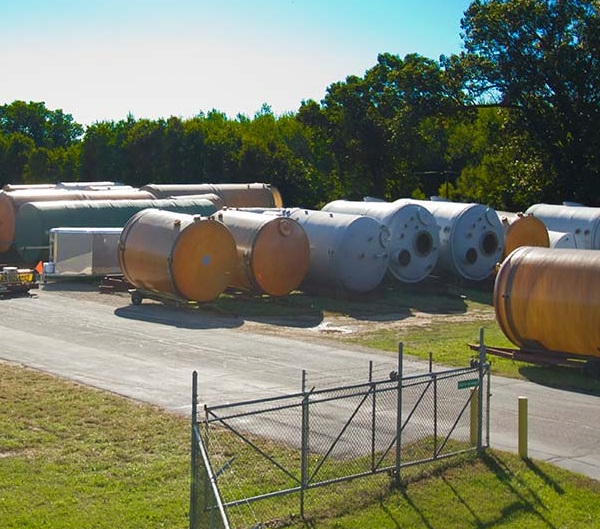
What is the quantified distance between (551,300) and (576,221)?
19715 millimetres

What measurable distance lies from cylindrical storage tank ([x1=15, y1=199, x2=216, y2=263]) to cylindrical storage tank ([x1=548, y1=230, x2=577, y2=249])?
1499 centimetres

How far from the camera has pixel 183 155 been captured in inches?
2768

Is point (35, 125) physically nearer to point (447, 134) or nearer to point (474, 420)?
point (447, 134)

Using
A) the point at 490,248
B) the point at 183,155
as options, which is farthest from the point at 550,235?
the point at 183,155

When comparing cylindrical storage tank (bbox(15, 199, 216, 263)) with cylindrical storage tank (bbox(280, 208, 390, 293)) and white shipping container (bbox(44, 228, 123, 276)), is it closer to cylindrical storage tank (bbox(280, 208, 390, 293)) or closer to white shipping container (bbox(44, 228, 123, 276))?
white shipping container (bbox(44, 228, 123, 276))

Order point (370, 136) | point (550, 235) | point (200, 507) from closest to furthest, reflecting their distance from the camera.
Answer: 1. point (200, 507)
2. point (550, 235)
3. point (370, 136)

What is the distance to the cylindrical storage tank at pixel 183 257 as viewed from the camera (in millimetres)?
31406

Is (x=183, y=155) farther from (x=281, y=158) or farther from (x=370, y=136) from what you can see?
(x=370, y=136)

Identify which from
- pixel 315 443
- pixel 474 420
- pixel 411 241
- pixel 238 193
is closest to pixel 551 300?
pixel 474 420

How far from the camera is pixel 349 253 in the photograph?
34531mm

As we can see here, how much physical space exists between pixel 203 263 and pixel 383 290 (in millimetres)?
7849

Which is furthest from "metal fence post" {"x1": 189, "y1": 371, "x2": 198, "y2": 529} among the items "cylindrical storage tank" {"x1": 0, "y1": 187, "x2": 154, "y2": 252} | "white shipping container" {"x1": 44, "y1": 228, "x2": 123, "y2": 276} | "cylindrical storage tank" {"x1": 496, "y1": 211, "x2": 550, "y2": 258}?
"cylindrical storage tank" {"x1": 0, "y1": 187, "x2": 154, "y2": 252}

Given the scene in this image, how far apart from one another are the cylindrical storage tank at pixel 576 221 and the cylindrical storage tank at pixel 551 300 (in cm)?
1697

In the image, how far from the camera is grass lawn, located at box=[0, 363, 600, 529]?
13.0 m
